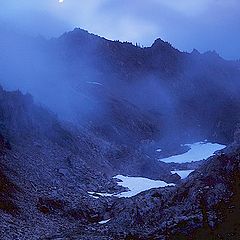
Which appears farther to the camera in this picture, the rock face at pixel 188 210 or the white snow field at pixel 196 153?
Answer: the white snow field at pixel 196 153

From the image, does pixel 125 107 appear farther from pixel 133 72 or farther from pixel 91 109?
pixel 133 72

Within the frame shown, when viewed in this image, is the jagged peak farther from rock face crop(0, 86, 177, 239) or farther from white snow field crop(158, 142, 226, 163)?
rock face crop(0, 86, 177, 239)

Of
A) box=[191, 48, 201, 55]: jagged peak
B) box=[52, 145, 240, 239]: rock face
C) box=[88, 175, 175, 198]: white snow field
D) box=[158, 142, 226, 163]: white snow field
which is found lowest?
box=[52, 145, 240, 239]: rock face

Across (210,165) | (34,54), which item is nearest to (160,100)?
(34,54)

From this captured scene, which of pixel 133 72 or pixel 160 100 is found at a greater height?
pixel 133 72

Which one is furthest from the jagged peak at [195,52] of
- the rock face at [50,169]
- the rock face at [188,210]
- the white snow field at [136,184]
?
the rock face at [188,210]

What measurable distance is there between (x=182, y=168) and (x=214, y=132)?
39306 millimetres

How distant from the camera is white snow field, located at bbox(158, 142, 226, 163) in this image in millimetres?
107000

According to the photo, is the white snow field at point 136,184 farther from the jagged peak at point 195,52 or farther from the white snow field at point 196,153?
the jagged peak at point 195,52

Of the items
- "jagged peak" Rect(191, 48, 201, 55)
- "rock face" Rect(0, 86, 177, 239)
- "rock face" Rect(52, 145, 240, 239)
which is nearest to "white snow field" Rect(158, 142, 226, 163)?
"rock face" Rect(0, 86, 177, 239)

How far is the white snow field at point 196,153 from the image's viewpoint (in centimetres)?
10700

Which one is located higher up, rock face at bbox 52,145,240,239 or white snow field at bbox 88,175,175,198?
white snow field at bbox 88,175,175,198

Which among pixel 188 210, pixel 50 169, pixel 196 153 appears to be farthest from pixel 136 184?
pixel 196 153

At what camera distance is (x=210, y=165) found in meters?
57.4
